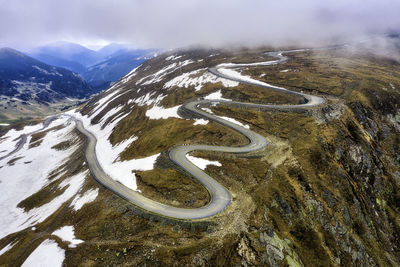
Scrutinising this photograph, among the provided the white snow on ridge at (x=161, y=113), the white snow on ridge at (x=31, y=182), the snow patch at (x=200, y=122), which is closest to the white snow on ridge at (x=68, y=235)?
the white snow on ridge at (x=31, y=182)

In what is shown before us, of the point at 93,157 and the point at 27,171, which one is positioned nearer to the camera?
the point at 93,157

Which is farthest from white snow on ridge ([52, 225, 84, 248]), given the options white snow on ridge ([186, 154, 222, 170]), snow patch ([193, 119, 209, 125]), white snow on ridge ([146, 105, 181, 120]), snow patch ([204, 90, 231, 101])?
snow patch ([204, 90, 231, 101])

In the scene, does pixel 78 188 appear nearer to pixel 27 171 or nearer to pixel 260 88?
pixel 27 171

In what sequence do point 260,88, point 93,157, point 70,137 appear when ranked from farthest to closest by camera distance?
1. point 70,137
2. point 260,88
3. point 93,157

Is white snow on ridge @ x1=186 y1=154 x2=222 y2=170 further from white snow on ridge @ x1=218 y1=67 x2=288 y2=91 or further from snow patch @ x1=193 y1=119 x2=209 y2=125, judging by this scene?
white snow on ridge @ x1=218 y1=67 x2=288 y2=91

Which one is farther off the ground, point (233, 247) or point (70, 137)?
point (233, 247)

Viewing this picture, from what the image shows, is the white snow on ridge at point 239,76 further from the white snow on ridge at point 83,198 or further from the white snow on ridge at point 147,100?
the white snow on ridge at point 83,198

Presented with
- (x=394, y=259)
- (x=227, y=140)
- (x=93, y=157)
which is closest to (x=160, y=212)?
(x=227, y=140)
